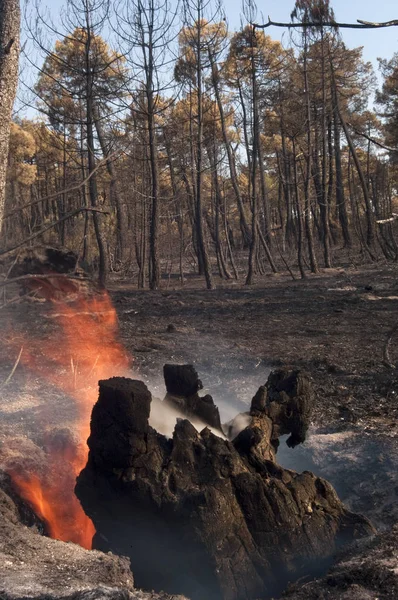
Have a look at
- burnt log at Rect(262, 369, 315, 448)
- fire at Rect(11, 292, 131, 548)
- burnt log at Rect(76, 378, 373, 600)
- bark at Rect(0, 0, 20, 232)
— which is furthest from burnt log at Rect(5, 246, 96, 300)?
burnt log at Rect(76, 378, 373, 600)

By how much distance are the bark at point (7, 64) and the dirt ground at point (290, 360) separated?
9.19ft

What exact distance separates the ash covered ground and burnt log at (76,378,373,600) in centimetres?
69

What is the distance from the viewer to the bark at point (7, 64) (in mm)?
4102

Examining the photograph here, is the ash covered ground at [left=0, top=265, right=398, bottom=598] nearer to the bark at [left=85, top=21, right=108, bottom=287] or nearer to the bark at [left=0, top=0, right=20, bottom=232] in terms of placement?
the bark at [left=0, top=0, right=20, bottom=232]

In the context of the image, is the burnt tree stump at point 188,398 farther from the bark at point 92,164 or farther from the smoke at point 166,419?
the bark at point 92,164

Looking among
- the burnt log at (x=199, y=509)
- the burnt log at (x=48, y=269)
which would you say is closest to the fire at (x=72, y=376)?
the burnt log at (x=48, y=269)

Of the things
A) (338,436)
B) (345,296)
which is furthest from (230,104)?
(338,436)

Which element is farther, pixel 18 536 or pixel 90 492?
pixel 90 492

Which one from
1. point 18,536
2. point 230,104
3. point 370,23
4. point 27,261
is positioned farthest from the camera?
point 230,104

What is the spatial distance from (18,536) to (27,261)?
9.17 meters

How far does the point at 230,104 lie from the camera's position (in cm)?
2436

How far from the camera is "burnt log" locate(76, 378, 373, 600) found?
151 inches

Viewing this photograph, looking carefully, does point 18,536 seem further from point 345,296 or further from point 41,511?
point 345,296

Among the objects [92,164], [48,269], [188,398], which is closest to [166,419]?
[188,398]
